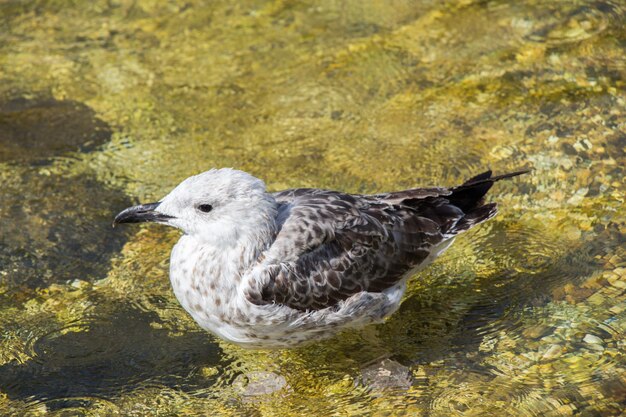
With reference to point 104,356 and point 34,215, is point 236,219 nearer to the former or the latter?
point 104,356

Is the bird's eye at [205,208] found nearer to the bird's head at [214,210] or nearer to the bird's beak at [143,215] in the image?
the bird's head at [214,210]

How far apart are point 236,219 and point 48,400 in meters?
1.70

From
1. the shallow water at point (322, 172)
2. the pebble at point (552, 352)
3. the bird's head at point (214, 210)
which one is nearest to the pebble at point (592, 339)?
the shallow water at point (322, 172)

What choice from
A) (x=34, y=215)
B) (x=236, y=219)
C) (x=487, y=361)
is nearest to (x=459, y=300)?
(x=487, y=361)

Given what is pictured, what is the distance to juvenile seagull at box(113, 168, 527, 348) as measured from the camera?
5340mm

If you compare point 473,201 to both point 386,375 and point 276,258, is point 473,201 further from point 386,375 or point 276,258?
point 276,258

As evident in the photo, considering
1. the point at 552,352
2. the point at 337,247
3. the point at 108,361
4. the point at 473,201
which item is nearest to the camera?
the point at 552,352

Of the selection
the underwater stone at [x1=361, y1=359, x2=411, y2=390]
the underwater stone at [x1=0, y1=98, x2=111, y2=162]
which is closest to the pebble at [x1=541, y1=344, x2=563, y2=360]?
the underwater stone at [x1=361, y1=359, x2=411, y2=390]

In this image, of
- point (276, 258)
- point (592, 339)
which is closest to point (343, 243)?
point (276, 258)

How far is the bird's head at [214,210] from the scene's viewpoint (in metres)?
5.36

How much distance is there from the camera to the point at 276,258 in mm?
5441

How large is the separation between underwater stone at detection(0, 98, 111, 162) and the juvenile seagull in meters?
2.98

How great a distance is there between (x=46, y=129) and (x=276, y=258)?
398 centimetres

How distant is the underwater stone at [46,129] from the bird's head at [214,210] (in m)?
3.06
